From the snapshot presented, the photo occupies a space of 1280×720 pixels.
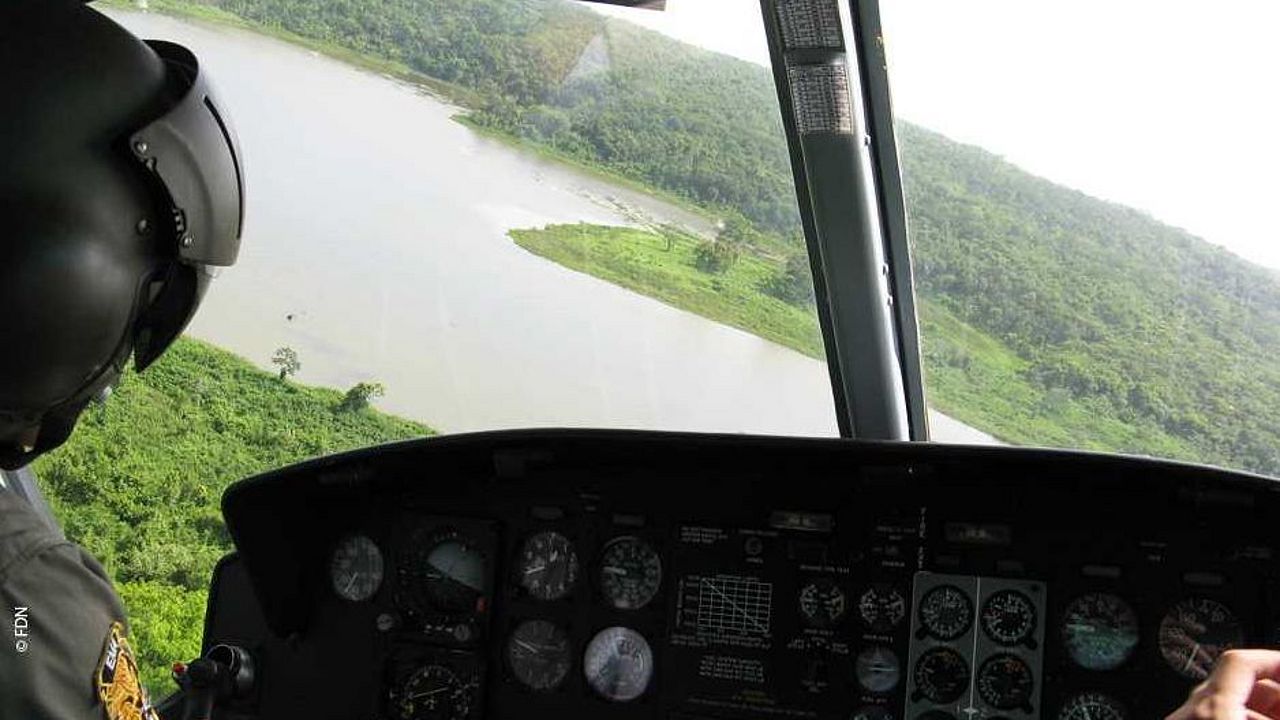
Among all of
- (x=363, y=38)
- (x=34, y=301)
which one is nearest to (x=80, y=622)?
(x=34, y=301)

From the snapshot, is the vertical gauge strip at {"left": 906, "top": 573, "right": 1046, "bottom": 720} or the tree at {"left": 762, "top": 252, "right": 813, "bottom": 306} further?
the tree at {"left": 762, "top": 252, "right": 813, "bottom": 306}

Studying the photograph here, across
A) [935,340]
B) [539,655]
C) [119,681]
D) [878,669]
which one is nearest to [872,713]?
[878,669]

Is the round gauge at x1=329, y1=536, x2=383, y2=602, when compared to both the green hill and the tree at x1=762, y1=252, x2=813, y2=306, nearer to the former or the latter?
the tree at x1=762, y1=252, x2=813, y2=306

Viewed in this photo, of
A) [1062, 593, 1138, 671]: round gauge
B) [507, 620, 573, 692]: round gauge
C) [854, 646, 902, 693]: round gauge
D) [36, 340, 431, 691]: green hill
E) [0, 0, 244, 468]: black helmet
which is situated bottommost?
[36, 340, 431, 691]: green hill

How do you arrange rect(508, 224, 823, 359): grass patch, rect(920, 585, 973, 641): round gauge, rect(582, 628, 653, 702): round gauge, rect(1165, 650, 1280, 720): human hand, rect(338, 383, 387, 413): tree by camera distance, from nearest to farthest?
rect(1165, 650, 1280, 720): human hand < rect(920, 585, 973, 641): round gauge < rect(582, 628, 653, 702): round gauge < rect(508, 224, 823, 359): grass patch < rect(338, 383, 387, 413): tree

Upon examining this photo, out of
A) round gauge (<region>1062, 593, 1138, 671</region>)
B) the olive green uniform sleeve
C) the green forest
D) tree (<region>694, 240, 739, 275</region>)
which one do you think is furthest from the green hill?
the olive green uniform sleeve

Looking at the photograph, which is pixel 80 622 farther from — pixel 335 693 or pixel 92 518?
pixel 92 518

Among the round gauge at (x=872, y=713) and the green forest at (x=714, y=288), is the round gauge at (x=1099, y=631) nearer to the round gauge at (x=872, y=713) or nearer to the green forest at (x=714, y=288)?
the round gauge at (x=872, y=713)
